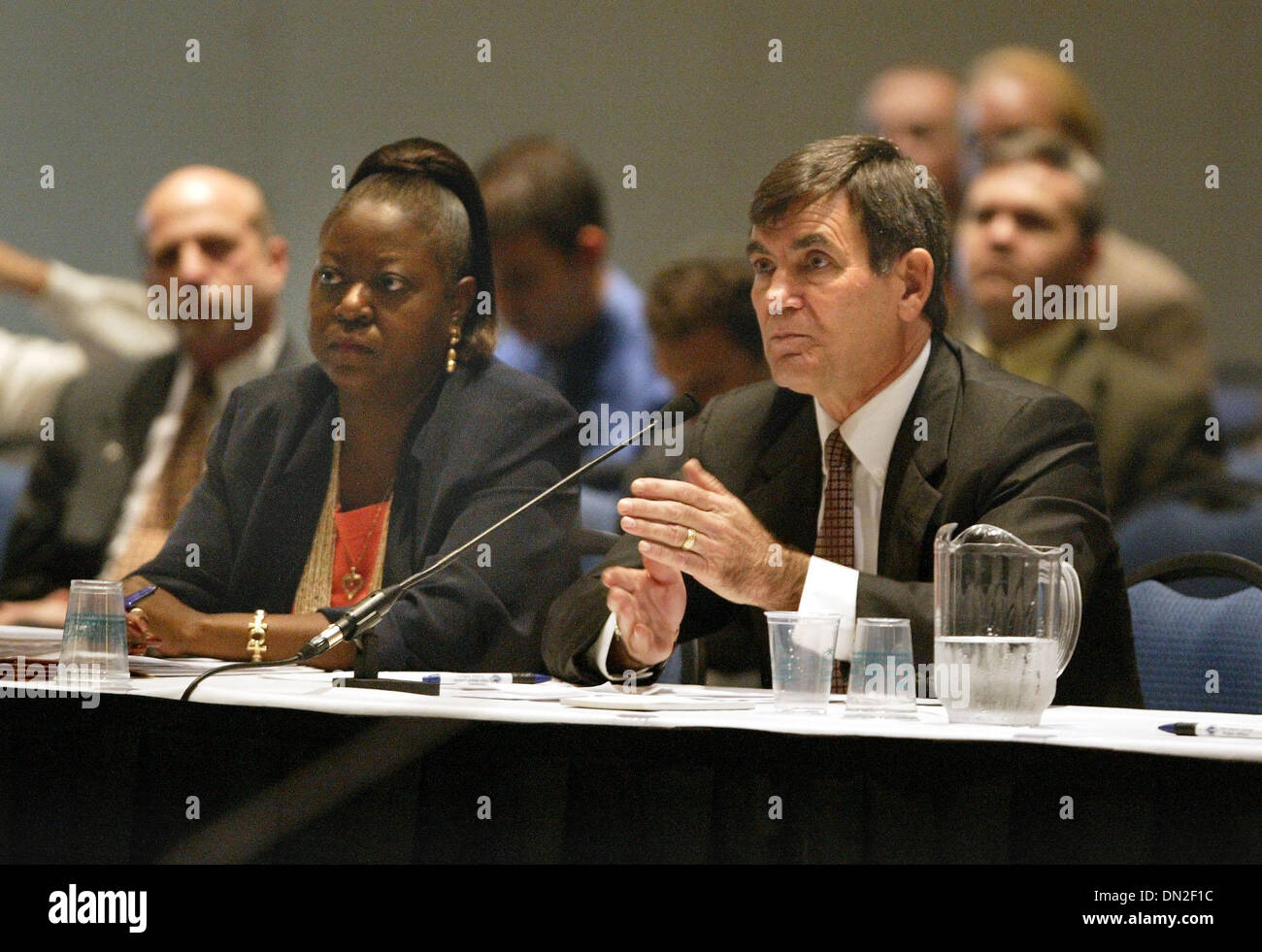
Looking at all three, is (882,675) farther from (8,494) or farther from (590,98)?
(8,494)

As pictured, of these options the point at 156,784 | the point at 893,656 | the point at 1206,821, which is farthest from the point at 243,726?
the point at 1206,821

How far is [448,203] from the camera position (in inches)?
127

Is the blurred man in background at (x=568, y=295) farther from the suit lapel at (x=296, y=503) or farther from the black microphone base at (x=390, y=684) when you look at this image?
the black microphone base at (x=390, y=684)

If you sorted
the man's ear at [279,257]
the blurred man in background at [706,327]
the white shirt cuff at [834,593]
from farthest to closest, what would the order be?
1. the man's ear at [279,257]
2. the blurred man in background at [706,327]
3. the white shirt cuff at [834,593]

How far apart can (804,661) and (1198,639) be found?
0.76m

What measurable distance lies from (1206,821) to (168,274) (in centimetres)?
269

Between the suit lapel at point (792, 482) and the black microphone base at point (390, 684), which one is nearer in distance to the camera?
the black microphone base at point (390, 684)

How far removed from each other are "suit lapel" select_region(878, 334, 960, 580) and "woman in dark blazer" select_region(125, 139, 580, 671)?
2.36 ft

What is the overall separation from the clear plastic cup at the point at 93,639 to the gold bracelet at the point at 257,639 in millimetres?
447

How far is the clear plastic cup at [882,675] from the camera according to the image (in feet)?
6.15

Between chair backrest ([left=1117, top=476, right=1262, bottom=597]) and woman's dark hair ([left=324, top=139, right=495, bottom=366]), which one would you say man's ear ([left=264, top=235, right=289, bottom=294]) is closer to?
woman's dark hair ([left=324, top=139, right=495, bottom=366])
